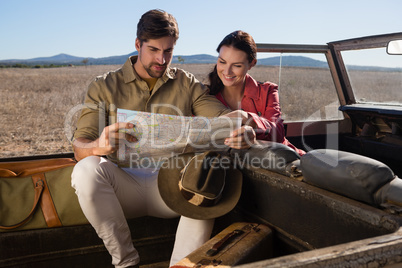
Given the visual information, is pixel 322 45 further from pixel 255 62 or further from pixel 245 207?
pixel 245 207

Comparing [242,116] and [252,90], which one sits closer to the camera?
[242,116]

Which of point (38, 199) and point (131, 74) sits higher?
point (131, 74)

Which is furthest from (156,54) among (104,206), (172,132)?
(104,206)

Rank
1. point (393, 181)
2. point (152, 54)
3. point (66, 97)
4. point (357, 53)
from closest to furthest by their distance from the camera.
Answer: point (393, 181)
point (152, 54)
point (357, 53)
point (66, 97)

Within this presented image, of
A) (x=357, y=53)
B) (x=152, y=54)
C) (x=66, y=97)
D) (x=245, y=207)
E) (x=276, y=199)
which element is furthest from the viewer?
(x=66, y=97)

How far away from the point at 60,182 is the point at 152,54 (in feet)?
3.10

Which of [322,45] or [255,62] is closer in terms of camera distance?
[255,62]

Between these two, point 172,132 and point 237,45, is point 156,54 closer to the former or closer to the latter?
point 172,132

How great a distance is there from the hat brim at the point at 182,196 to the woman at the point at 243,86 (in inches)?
32.9

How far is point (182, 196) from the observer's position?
192 cm

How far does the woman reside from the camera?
9.11 ft

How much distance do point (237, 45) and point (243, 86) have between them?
→ 1.16ft

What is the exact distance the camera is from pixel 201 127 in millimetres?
2035

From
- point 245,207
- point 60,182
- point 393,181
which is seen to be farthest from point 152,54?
point 393,181
